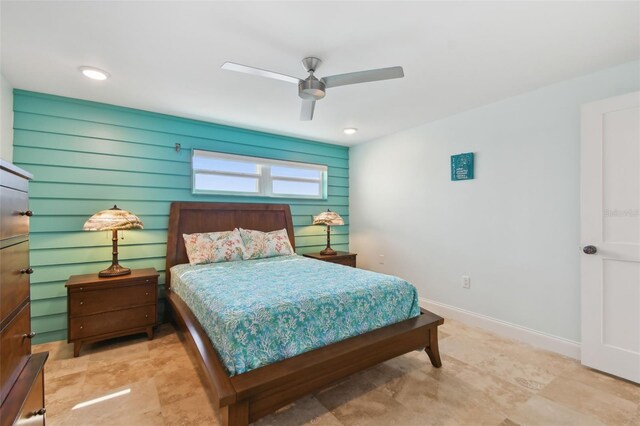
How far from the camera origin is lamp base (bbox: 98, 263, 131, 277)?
2789 millimetres

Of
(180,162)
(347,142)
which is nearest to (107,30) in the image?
(180,162)

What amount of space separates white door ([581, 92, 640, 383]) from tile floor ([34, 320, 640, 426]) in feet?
0.82

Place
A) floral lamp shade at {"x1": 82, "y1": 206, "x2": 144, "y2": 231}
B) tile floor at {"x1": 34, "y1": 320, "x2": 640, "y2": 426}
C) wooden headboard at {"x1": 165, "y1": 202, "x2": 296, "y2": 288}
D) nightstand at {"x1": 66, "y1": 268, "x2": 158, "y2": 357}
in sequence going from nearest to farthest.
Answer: tile floor at {"x1": 34, "y1": 320, "x2": 640, "y2": 426}, nightstand at {"x1": 66, "y1": 268, "x2": 158, "y2": 357}, floral lamp shade at {"x1": 82, "y1": 206, "x2": 144, "y2": 231}, wooden headboard at {"x1": 165, "y1": 202, "x2": 296, "y2": 288}

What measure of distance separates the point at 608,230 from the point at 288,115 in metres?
3.12

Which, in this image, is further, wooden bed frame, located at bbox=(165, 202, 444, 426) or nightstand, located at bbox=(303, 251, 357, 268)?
nightstand, located at bbox=(303, 251, 357, 268)

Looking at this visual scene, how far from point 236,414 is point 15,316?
106 cm

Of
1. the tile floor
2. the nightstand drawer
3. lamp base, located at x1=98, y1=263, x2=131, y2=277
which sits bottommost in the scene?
the tile floor

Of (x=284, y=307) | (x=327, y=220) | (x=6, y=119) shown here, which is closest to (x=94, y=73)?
(x=6, y=119)

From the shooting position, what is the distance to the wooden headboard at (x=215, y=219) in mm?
3406

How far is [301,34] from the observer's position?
1910mm

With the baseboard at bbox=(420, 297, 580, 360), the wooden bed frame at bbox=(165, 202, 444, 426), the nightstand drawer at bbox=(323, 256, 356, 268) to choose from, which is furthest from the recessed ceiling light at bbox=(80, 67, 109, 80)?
the baseboard at bbox=(420, 297, 580, 360)

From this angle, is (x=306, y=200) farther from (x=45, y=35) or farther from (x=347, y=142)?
(x=45, y=35)

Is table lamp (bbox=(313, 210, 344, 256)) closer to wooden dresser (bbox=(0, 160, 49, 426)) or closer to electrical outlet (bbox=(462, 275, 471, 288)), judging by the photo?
electrical outlet (bbox=(462, 275, 471, 288))

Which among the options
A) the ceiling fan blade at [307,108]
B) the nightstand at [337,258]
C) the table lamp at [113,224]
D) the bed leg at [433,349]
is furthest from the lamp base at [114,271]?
the bed leg at [433,349]
